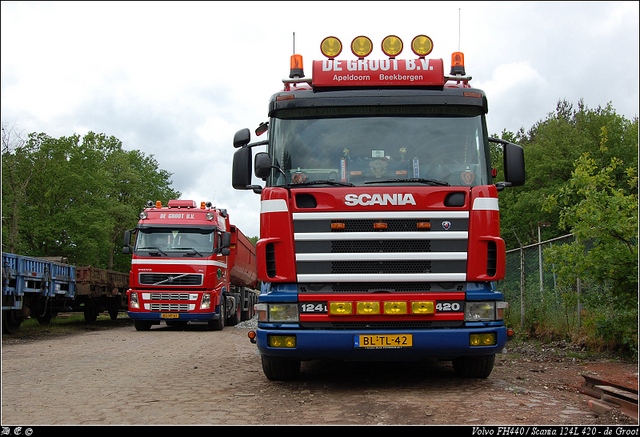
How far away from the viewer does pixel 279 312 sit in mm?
6234

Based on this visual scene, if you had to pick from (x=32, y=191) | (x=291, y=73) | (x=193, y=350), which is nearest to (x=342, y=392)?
(x=291, y=73)

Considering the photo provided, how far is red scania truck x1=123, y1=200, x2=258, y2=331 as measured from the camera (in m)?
16.2

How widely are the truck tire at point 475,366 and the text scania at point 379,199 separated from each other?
2155 millimetres

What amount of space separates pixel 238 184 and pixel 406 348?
2.62 meters

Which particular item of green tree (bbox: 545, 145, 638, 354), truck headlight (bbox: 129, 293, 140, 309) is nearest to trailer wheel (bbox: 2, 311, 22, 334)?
truck headlight (bbox: 129, 293, 140, 309)

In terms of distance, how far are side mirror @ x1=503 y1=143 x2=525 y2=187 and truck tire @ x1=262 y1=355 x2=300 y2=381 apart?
3.21 meters

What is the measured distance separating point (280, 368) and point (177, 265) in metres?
9.82

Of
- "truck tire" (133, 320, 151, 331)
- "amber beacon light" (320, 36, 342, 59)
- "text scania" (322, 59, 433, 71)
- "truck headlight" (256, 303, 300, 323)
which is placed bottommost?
"truck tire" (133, 320, 151, 331)

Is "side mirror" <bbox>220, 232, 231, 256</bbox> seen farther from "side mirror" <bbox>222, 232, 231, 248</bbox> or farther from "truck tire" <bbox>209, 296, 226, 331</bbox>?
"truck tire" <bbox>209, 296, 226, 331</bbox>

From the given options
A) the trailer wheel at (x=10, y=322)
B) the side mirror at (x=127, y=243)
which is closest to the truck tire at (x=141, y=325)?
the side mirror at (x=127, y=243)

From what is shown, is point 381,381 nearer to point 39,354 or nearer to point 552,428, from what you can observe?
point 552,428

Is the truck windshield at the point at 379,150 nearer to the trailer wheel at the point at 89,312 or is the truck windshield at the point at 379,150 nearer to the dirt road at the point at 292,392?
the dirt road at the point at 292,392

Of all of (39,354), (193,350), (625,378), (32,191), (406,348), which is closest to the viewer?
(406,348)

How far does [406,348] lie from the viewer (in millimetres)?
6023
